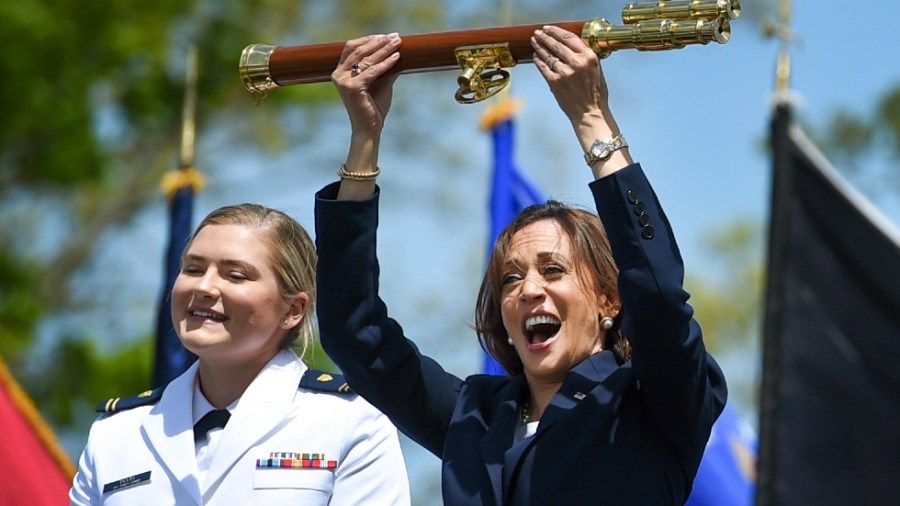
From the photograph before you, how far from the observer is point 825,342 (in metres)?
3.47

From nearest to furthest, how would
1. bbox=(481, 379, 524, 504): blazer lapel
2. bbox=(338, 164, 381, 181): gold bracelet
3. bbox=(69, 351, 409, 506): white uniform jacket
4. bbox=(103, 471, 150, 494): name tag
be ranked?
1. bbox=(481, 379, 524, 504): blazer lapel
2. bbox=(338, 164, 381, 181): gold bracelet
3. bbox=(69, 351, 409, 506): white uniform jacket
4. bbox=(103, 471, 150, 494): name tag

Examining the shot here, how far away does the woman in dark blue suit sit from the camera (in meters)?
3.93

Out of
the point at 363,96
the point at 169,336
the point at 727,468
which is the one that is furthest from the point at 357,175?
the point at 727,468

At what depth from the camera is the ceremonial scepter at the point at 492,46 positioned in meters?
3.92

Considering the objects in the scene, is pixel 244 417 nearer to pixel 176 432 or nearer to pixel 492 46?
pixel 176 432

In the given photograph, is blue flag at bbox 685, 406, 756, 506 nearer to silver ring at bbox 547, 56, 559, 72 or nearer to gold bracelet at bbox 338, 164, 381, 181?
gold bracelet at bbox 338, 164, 381, 181

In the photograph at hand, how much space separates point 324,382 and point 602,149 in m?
1.28

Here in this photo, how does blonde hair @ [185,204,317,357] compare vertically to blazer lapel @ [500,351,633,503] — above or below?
above

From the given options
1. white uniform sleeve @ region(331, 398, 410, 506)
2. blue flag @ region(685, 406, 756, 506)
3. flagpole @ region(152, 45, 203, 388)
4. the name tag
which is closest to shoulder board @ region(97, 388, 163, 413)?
the name tag

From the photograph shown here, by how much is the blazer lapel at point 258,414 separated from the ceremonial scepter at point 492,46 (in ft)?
2.67

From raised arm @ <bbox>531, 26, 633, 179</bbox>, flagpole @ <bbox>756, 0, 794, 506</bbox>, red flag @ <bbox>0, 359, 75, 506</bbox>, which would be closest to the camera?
flagpole @ <bbox>756, 0, 794, 506</bbox>

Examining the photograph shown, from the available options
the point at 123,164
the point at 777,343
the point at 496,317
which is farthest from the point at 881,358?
the point at 123,164

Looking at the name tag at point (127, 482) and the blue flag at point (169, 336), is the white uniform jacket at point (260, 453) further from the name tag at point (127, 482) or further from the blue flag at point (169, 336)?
the blue flag at point (169, 336)

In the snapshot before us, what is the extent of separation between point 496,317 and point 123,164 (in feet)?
42.6
